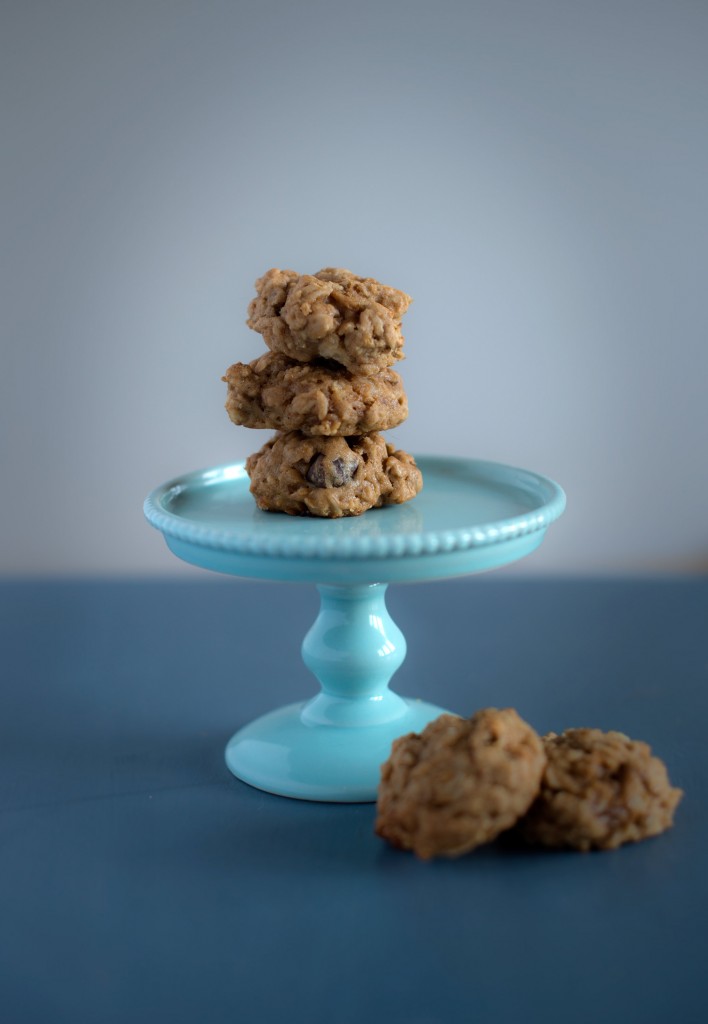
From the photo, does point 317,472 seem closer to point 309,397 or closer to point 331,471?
point 331,471

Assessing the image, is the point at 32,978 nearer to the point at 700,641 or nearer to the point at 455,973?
the point at 455,973

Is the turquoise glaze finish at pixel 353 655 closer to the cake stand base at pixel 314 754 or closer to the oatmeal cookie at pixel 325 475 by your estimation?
the cake stand base at pixel 314 754

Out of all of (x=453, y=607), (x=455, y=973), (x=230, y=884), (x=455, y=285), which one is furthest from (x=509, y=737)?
(x=455, y=285)

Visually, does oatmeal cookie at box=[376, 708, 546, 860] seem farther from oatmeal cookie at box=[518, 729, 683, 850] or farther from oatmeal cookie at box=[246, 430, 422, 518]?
oatmeal cookie at box=[246, 430, 422, 518]

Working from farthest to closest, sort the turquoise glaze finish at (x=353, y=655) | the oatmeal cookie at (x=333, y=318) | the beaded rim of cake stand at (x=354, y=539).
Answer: the turquoise glaze finish at (x=353, y=655) → the oatmeal cookie at (x=333, y=318) → the beaded rim of cake stand at (x=354, y=539)

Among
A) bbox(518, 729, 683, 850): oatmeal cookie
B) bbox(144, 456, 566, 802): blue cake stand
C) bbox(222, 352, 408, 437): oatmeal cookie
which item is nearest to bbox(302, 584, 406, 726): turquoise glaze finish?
bbox(144, 456, 566, 802): blue cake stand

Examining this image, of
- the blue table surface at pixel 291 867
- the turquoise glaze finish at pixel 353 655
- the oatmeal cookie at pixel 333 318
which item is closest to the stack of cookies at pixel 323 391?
the oatmeal cookie at pixel 333 318
